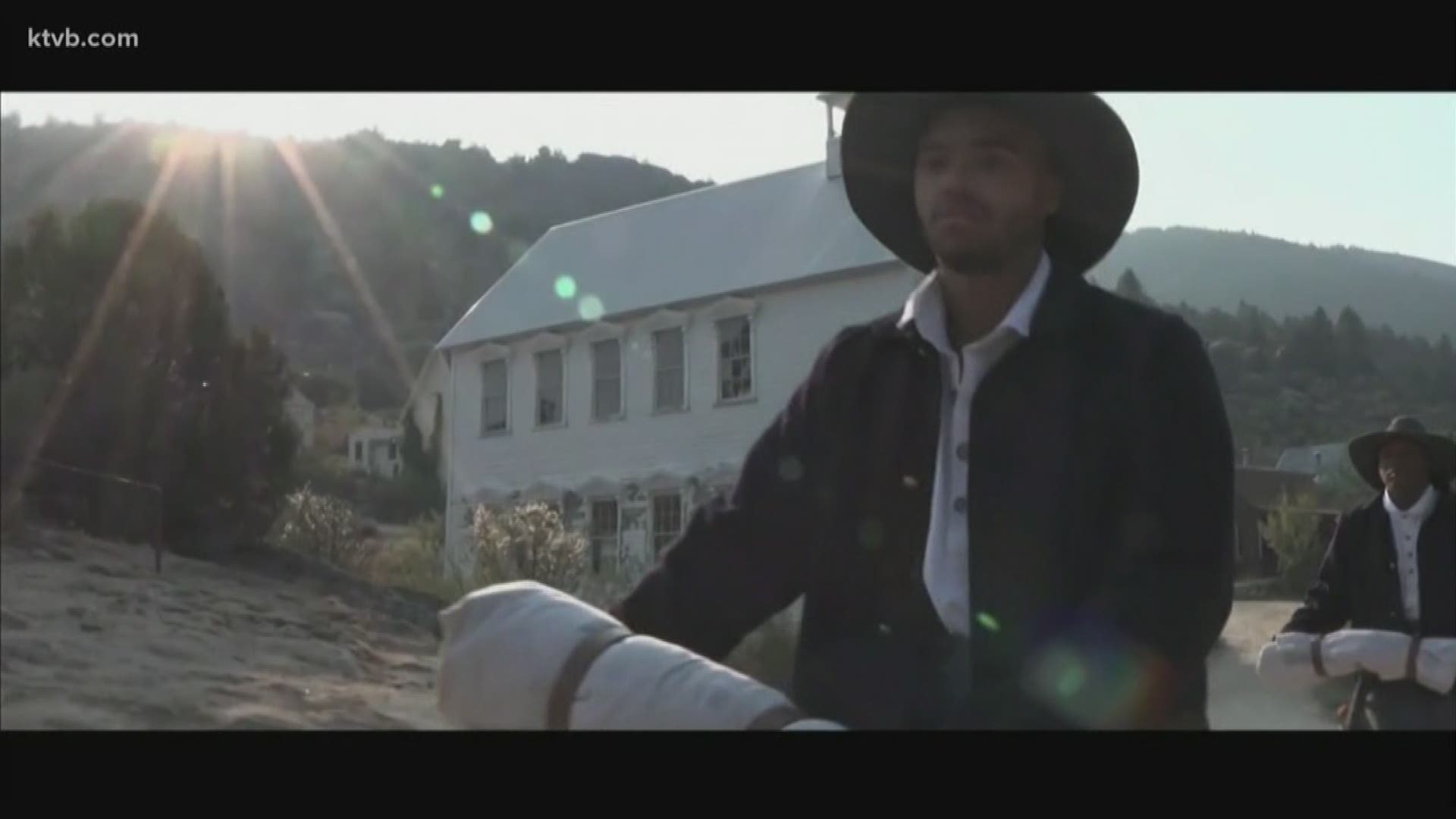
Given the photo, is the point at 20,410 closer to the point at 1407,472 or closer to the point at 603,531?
the point at 603,531

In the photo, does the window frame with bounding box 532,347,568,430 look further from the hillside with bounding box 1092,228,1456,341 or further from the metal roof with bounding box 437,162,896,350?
the hillside with bounding box 1092,228,1456,341

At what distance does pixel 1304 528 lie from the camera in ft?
7.15

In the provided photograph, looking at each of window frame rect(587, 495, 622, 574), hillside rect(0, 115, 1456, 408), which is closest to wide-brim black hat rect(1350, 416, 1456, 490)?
hillside rect(0, 115, 1456, 408)

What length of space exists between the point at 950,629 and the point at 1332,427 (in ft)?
5.40

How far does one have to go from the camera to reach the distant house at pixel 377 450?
10.1 ft

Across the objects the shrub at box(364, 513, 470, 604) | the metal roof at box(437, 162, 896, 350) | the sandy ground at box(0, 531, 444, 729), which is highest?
A: the metal roof at box(437, 162, 896, 350)

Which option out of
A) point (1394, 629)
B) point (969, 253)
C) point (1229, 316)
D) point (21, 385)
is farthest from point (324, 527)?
point (969, 253)

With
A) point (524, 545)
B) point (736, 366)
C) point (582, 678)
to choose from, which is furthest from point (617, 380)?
point (582, 678)

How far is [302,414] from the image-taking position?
3.23m

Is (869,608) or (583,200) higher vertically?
(583,200)

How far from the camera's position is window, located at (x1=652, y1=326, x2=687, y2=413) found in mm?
2916

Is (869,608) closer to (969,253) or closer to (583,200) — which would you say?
(969,253)

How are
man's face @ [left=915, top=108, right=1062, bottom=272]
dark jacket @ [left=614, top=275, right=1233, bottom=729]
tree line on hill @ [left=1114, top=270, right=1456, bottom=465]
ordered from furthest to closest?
tree line on hill @ [left=1114, top=270, right=1456, bottom=465] < man's face @ [left=915, top=108, right=1062, bottom=272] < dark jacket @ [left=614, top=275, right=1233, bottom=729]

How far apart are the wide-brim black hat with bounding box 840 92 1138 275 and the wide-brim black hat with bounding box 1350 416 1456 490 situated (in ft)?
3.98
